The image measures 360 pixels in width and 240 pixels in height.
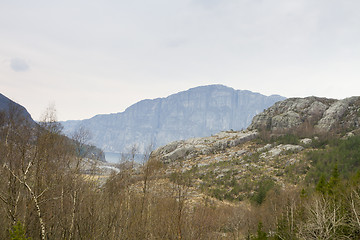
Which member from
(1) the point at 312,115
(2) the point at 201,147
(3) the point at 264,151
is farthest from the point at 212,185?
(1) the point at 312,115

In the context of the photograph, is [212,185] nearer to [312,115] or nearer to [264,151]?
[264,151]

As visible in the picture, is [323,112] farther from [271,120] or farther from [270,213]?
[270,213]

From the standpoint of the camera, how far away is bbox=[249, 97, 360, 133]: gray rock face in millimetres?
70000

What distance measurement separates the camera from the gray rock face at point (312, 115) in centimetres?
7000

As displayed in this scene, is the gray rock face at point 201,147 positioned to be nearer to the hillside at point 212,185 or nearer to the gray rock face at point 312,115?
the hillside at point 212,185

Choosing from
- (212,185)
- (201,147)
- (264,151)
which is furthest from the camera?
(201,147)

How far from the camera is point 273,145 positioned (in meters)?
66.8

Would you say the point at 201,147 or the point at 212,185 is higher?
the point at 201,147

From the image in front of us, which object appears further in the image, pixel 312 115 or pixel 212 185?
pixel 312 115

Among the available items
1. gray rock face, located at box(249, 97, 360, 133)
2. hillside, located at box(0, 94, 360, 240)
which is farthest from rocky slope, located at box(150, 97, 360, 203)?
hillside, located at box(0, 94, 360, 240)

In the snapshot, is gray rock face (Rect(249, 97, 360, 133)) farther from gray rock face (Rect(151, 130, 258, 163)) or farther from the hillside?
gray rock face (Rect(151, 130, 258, 163))

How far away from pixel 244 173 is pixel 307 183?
1352 centimetres

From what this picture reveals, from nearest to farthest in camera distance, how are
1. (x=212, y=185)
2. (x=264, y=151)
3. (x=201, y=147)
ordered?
(x=212, y=185), (x=264, y=151), (x=201, y=147)

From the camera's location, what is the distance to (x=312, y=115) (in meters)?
77.9
